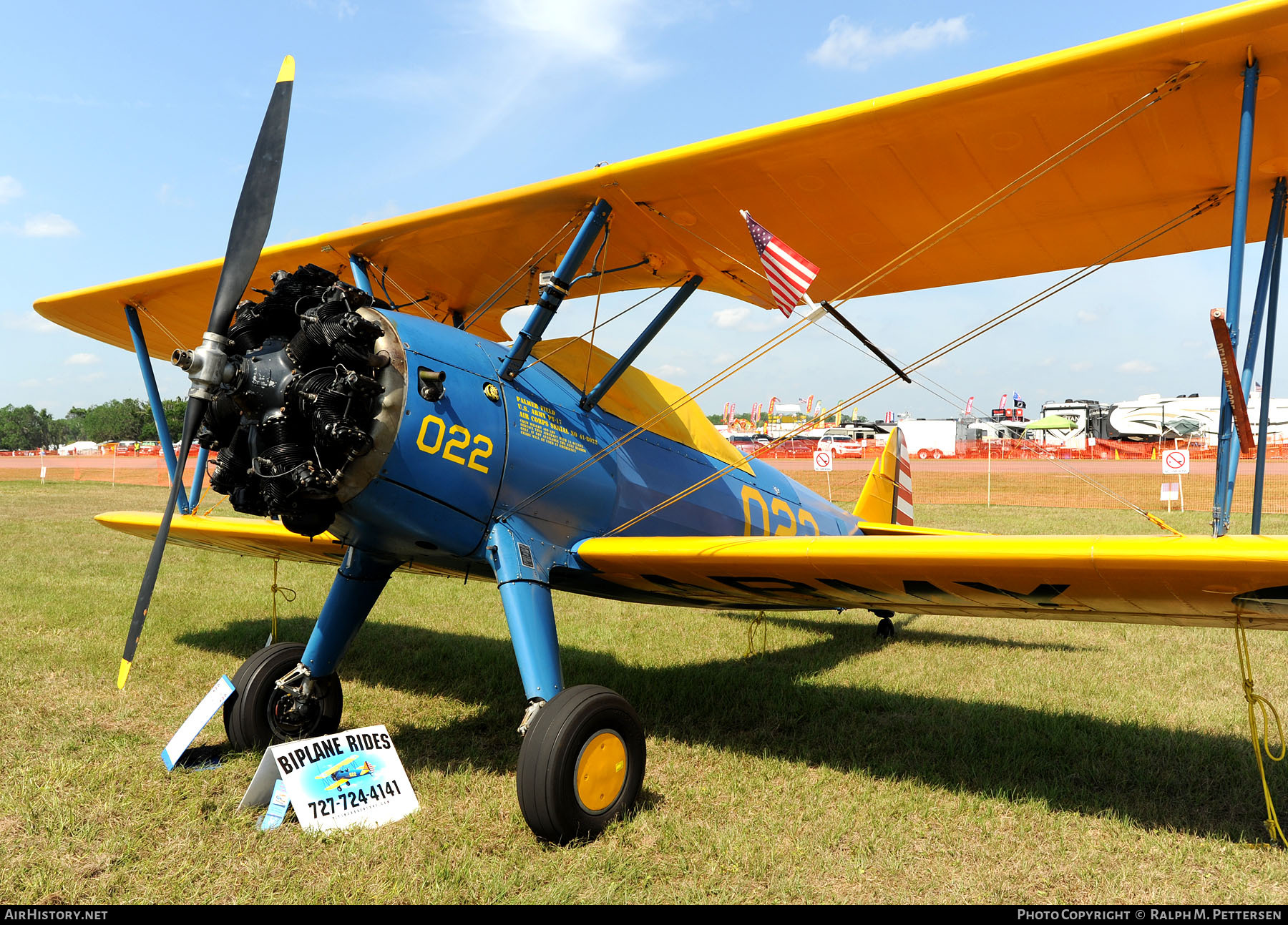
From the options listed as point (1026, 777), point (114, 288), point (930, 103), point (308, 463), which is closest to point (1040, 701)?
point (1026, 777)

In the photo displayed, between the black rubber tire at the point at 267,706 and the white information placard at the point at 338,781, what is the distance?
2.87ft

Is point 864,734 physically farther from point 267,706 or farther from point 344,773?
point 267,706

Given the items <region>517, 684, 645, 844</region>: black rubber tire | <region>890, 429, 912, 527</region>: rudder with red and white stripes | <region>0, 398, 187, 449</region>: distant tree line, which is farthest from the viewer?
<region>0, 398, 187, 449</region>: distant tree line

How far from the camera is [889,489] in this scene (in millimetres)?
8656

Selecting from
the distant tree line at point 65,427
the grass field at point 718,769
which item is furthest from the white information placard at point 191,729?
the distant tree line at point 65,427

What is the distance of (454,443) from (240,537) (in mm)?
3077

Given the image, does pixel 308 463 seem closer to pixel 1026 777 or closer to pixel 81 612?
pixel 1026 777

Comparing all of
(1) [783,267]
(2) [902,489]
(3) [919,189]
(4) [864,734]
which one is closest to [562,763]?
(4) [864,734]

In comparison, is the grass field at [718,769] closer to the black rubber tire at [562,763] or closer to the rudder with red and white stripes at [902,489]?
the black rubber tire at [562,763]

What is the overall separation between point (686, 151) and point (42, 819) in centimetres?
403

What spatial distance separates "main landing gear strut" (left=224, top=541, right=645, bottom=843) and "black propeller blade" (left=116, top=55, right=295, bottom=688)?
0.90 metres

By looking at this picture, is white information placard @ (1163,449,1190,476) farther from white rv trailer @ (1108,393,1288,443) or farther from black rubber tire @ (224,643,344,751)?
white rv trailer @ (1108,393,1288,443)

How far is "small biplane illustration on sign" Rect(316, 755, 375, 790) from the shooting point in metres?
3.56

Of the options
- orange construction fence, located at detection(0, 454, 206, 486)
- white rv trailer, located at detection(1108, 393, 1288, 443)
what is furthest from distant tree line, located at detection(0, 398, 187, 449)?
white rv trailer, located at detection(1108, 393, 1288, 443)
